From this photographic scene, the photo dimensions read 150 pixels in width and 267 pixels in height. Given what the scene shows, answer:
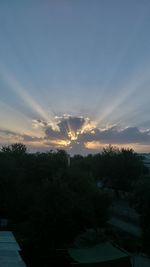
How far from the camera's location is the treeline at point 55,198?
107 feet

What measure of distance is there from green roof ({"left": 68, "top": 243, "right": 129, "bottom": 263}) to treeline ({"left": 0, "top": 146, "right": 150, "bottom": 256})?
4.16 metres

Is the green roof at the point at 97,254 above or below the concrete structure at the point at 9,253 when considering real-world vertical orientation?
below

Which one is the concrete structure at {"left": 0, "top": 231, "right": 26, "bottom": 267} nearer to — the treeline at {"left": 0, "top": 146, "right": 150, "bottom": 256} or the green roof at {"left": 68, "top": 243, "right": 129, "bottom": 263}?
the green roof at {"left": 68, "top": 243, "right": 129, "bottom": 263}

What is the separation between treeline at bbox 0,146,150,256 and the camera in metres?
32.7

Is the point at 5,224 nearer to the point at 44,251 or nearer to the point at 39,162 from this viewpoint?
the point at 44,251

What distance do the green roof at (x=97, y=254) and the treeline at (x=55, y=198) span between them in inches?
164

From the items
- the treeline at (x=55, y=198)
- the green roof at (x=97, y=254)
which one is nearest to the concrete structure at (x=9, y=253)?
the green roof at (x=97, y=254)

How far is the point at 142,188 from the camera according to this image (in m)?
39.7

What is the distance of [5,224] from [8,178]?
8277 mm

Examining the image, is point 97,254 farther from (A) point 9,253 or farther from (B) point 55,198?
(B) point 55,198

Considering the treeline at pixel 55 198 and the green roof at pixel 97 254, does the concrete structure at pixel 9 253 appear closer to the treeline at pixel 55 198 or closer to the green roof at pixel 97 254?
the green roof at pixel 97 254

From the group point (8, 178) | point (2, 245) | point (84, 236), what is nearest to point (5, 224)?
point (8, 178)

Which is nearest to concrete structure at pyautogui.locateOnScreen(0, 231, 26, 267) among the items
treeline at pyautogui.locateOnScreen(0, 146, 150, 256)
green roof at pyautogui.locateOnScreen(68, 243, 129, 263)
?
green roof at pyautogui.locateOnScreen(68, 243, 129, 263)

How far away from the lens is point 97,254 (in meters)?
27.8
